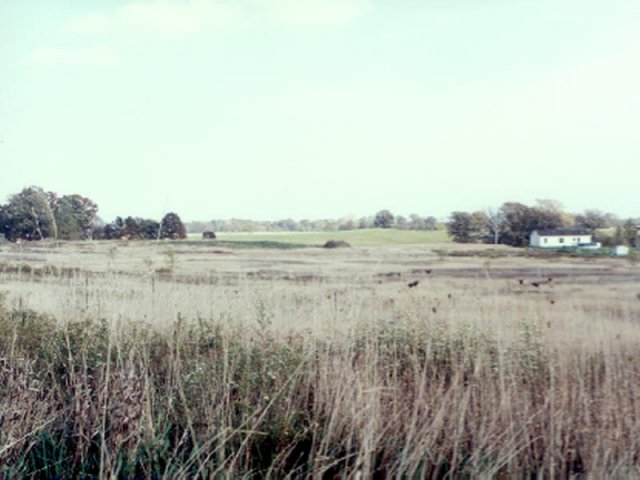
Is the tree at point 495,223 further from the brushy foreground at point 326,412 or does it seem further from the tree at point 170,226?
the tree at point 170,226

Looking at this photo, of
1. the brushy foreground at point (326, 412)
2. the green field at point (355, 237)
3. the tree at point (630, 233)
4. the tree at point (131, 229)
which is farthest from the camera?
the green field at point (355, 237)

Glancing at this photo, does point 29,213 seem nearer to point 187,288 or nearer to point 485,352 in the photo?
point 187,288

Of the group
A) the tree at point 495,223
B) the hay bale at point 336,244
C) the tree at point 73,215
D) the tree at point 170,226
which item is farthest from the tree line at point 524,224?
the tree at point 73,215

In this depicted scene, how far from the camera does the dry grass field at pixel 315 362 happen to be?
129 inches

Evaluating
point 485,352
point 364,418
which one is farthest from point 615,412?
point 364,418

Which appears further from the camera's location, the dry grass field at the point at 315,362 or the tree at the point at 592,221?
the tree at the point at 592,221

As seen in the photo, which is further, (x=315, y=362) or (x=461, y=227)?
(x=461, y=227)

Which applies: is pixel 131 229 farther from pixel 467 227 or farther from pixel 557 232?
pixel 557 232

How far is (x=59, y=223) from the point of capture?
306 inches

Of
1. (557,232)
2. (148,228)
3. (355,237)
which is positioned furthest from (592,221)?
(148,228)

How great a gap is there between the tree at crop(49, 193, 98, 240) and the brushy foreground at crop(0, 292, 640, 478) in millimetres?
2743

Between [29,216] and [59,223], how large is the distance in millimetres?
439

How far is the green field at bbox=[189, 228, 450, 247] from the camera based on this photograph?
8016 millimetres

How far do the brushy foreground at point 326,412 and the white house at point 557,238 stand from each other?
1934 mm
